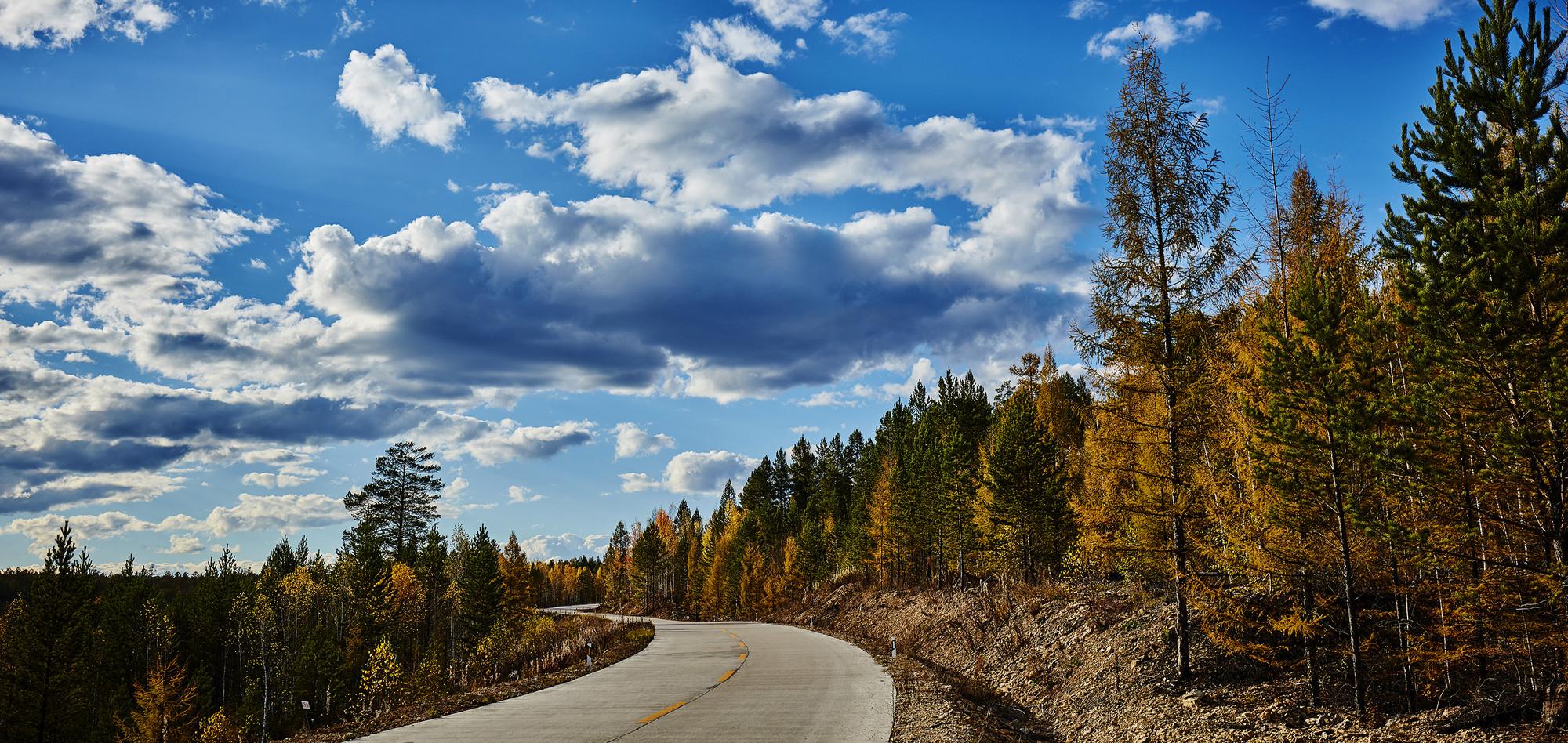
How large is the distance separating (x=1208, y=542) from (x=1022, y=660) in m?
8.53

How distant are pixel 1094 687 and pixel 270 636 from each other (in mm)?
65001

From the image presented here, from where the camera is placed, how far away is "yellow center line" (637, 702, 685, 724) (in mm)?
13085

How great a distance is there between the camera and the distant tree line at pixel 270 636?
39.6 m

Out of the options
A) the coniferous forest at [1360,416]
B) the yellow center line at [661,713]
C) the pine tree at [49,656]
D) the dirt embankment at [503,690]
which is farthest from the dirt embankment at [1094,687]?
the pine tree at [49,656]

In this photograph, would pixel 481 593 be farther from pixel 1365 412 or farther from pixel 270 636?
pixel 1365 412

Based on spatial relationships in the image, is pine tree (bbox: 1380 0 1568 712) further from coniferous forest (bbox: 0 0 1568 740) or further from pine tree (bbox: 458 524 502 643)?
pine tree (bbox: 458 524 502 643)

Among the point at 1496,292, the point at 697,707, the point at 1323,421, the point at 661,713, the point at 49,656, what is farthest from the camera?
the point at 49,656

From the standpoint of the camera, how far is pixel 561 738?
1133cm

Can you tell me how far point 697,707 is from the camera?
14961 millimetres

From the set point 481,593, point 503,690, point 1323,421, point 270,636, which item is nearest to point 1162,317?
point 1323,421

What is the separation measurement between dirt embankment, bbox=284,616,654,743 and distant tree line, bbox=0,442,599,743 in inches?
99.1

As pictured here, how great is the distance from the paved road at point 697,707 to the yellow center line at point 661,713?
27 mm

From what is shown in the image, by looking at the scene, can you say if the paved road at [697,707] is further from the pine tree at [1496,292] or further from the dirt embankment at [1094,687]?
the pine tree at [1496,292]

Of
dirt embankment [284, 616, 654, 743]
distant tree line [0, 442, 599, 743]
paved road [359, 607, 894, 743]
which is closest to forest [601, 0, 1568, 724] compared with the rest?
paved road [359, 607, 894, 743]
